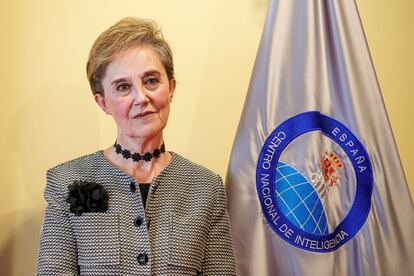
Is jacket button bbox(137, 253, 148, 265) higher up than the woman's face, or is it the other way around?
the woman's face

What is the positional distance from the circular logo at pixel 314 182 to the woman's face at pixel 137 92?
0.41m

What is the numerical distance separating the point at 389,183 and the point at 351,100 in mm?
283

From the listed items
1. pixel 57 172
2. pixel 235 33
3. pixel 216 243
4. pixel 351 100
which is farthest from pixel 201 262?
pixel 235 33

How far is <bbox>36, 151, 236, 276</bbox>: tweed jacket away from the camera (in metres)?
1.22

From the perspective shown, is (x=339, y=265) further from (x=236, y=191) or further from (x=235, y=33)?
(x=235, y=33)

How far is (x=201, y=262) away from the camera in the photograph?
1.32m

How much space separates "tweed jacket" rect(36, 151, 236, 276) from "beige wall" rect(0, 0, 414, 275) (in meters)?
0.36

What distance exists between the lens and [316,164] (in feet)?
5.04

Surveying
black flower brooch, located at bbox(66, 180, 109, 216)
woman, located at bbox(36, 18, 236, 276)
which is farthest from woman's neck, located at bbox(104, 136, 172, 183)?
black flower brooch, located at bbox(66, 180, 109, 216)

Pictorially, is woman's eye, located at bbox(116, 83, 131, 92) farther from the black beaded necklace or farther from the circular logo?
the circular logo

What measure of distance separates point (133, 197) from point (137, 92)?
0.89ft

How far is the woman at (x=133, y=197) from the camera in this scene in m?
1.22

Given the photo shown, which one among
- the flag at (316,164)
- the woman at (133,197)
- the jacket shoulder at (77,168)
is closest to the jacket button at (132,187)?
the woman at (133,197)

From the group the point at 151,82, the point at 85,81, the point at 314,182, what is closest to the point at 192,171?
the point at 151,82
